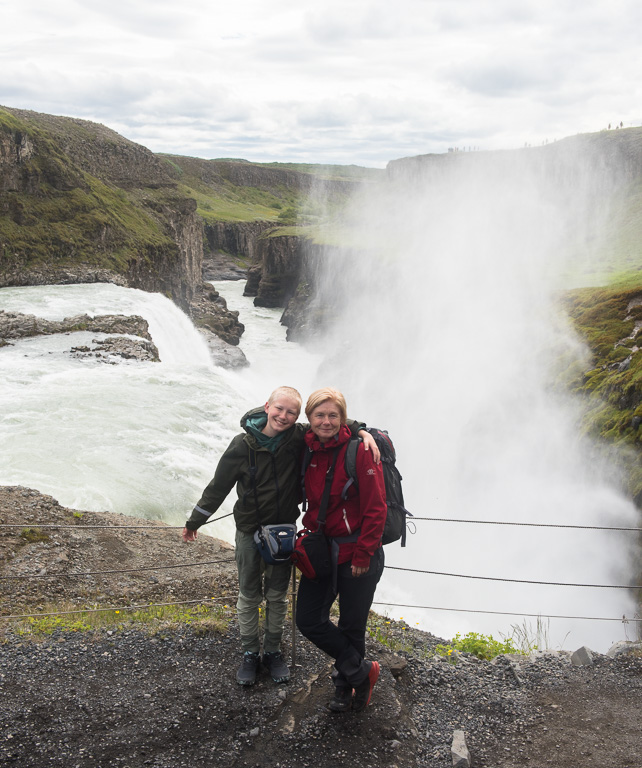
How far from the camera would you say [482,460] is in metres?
25.2

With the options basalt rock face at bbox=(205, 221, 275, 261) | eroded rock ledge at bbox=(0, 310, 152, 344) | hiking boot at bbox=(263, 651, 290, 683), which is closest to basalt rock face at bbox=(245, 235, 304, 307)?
basalt rock face at bbox=(205, 221, 275, 261)

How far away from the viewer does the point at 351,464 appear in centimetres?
471

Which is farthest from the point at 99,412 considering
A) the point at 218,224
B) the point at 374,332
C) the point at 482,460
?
the point at 218,224

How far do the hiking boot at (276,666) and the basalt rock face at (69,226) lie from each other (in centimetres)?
3845

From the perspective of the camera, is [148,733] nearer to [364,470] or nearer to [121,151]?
[364,470]

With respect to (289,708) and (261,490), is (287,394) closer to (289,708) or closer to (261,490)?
(261,490)

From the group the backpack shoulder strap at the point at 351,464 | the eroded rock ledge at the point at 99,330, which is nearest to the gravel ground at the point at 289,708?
the backpack shoulder strap at the point at 351,464

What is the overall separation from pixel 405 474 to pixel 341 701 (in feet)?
75.8

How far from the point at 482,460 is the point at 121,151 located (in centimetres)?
6976

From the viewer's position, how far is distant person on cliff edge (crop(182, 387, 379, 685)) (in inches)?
198

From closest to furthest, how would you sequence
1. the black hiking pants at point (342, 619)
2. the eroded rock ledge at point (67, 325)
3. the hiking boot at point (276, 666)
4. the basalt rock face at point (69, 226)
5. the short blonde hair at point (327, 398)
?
the short blonde hair at point (327, 398) → the black hiking pants at point (342, 619) → the hiking boot at point (276, 666) → the eroded rock ledge at point (67, 325) → the basalt rock face at point (69, 226)

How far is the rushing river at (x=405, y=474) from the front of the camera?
14.6 meters

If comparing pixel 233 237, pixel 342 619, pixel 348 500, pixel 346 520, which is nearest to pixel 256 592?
pixel 342 619

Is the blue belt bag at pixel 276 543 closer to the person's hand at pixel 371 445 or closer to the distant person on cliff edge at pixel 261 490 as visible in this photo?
the distant person on cliff edge at pixel 261 490
